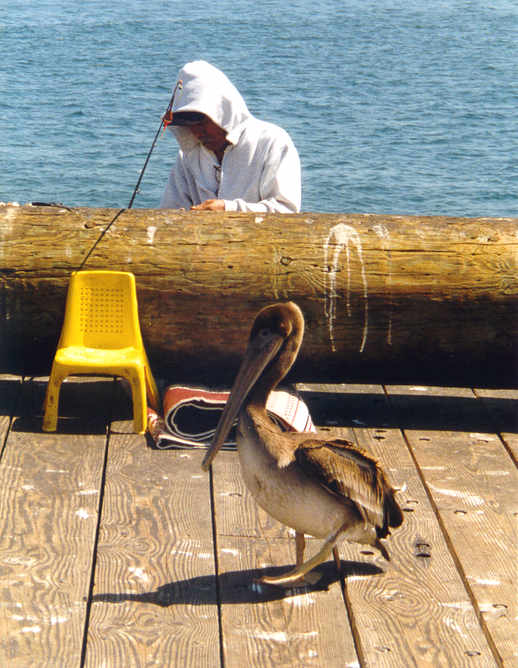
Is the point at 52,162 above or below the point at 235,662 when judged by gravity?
below

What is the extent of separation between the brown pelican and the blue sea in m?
13.0

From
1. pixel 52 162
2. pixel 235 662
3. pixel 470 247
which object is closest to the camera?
pixel 235 662

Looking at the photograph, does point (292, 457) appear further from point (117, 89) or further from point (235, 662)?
point (117, 89)

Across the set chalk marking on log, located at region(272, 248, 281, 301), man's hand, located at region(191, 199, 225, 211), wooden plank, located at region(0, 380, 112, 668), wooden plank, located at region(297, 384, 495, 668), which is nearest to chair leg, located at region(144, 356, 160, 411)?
wooden plank, located at region(0, 380, 112, 668)

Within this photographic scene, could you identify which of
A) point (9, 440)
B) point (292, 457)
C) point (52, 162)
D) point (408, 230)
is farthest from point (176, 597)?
point (52, 162)

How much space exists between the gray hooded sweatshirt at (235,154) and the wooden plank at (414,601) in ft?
6.36

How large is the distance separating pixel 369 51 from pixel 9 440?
24.6 metres

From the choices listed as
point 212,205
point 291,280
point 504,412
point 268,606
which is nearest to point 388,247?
point 291,280

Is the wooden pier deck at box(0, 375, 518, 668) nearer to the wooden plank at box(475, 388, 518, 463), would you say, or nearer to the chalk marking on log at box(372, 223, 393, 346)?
the wooden plank at box(475, 388, 518, 463)

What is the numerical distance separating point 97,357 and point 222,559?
155 centimetres

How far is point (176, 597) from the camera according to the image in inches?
140

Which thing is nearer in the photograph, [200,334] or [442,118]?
[200,334]

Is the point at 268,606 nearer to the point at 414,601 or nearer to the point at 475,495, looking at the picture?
the point at 414,601

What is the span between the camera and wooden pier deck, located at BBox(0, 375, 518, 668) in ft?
10.8
